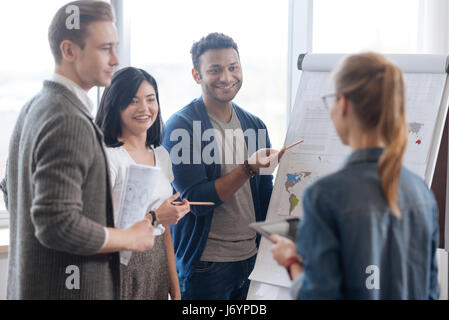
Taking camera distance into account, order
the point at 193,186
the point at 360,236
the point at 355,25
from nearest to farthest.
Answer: the point at 360,236 < the point at 193,186 < the point at 355,25

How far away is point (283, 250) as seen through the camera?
1.07 meters

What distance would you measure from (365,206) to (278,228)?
0.96 feet

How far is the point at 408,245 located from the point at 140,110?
0.94 m

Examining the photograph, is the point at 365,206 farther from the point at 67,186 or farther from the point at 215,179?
the point at 215,179

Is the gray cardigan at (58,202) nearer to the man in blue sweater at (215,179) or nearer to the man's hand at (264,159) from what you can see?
the man in blue sweater at (215,179)

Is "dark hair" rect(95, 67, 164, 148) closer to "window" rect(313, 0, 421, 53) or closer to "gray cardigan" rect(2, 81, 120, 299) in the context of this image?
"gray cardigan" rect(2, 81, 120, 299)

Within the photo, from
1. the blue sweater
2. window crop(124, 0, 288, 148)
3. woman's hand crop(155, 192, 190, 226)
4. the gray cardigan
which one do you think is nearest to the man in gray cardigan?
the gray cardigan

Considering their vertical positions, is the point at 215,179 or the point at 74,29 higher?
the point at 74,29

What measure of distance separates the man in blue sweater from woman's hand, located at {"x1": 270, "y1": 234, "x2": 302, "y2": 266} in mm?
626

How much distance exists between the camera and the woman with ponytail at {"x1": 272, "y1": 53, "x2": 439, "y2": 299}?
0.92 metres

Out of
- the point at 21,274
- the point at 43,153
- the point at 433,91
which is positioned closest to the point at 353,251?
the point at 43,153

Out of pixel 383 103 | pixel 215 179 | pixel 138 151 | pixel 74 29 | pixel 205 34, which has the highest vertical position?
pixel 205 34

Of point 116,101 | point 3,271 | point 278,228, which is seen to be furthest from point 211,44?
point 3,271

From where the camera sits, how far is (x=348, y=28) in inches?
101
